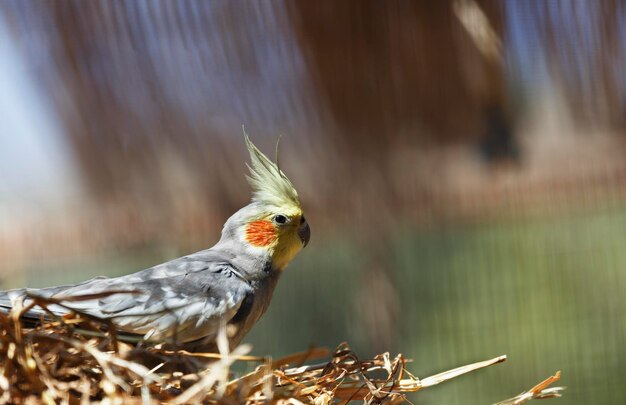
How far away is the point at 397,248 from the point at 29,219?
1.03 m

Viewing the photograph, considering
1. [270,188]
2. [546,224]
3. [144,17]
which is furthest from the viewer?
[546,224]

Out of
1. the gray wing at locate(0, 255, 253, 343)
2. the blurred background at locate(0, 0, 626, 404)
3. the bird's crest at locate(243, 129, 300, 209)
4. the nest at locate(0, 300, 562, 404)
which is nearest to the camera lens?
the nest at locate(0, 300, 562, 404)

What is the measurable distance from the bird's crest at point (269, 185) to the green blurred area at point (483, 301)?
23.7 inches

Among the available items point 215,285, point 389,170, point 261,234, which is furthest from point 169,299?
point 389,170

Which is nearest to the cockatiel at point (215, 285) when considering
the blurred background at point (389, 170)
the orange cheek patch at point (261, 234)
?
the orange cheek patch at point (261, 234)

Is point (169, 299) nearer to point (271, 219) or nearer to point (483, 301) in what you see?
point (271, 219)

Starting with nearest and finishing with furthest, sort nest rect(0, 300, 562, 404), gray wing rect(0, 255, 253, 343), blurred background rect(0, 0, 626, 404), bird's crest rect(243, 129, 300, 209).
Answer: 1. nest rect(0, 300, 562, 404)
2. gray wing rect(0, 255, 253, 343)
3. bird's crest rect(243, 129, 300, 209)
4. blurred background rect(0, 0, 626, 404)

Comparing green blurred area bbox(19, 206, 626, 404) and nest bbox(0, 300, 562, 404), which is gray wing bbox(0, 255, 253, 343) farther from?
green blurred area bbox(19, 206, 626, 404)

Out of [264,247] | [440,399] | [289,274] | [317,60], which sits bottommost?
[440,399]

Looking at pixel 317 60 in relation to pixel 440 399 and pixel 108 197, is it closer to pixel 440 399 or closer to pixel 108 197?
pixel 108 197

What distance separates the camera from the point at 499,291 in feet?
5.98

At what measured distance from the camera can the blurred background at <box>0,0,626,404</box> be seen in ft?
5.71

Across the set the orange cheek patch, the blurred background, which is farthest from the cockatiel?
the blurred background

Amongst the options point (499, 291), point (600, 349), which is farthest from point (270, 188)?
point (600, 349)
